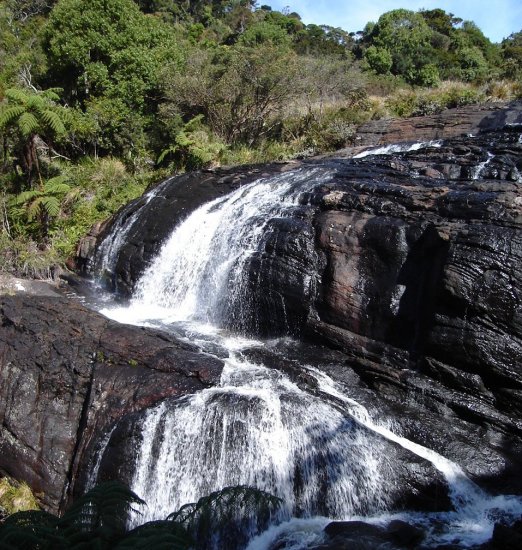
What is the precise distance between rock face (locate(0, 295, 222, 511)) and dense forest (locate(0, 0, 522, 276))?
4.75 m

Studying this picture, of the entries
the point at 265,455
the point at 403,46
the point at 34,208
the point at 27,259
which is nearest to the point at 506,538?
the point at 265,455

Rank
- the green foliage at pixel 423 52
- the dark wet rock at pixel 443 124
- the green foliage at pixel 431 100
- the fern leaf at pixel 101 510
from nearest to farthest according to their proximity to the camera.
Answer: the fern leaf at pixel 101 510 < the dark wet rock at pixel 443 124 < the green foliage at pixel 431 100 < the green foliage at pixel 423 52

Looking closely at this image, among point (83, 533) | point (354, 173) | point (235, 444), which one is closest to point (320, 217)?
point (354, 173)

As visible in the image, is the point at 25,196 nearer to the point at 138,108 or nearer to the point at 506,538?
the point at 138,108

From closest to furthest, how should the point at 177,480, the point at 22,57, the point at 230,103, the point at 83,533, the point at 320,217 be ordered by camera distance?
the point at 83,533, the point at 177,480, the point at 320,217, the point at 230,103, the point at 22,57

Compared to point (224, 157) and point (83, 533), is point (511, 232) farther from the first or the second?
point (224, 157)

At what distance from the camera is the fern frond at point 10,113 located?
11.6 m

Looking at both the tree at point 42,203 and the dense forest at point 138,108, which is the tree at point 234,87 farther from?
the tree at point 42,203

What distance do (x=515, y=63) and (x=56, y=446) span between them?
21000 millimetres

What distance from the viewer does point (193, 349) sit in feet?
25.2

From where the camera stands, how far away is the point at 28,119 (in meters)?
11.6

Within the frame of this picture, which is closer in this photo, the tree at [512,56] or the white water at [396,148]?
the white water at [396,148]

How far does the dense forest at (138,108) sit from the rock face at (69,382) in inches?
187

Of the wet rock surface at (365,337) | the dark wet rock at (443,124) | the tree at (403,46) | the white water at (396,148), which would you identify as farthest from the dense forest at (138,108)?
the tree at (403,46)
